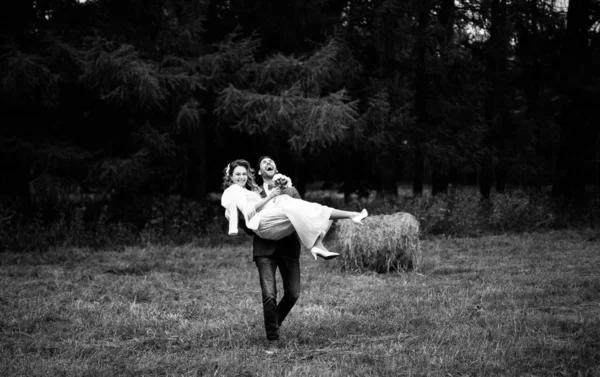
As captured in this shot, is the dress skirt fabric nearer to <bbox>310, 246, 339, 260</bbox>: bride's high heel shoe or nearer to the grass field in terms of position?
<bbox>310, 246, 339, 260</bbox>: bride's high heel shoe

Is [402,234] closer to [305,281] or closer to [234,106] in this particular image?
[305,281]

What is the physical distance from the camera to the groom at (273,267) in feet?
19.3

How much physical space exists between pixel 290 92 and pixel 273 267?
8.87 metres

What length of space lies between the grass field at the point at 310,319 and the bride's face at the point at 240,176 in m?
1.56

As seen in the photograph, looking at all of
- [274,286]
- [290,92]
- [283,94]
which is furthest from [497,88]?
[274,286]

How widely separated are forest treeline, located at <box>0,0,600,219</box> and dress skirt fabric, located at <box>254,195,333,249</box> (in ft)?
26.9

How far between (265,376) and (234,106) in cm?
990

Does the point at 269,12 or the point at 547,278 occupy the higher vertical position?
the point at 269,12

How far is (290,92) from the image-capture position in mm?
14352

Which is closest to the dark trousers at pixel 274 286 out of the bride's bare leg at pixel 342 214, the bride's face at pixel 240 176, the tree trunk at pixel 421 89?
the bride's bare leg at pixel 342 214

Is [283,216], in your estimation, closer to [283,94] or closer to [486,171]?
[283,94]

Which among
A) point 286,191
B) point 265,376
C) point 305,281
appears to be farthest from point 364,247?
point 265,376

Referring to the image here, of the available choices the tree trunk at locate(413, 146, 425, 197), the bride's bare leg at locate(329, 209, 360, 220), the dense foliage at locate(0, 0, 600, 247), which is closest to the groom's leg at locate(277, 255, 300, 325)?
the bride's bare leg at locate(329, 209, 360, 220)

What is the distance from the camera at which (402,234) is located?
33.6ft
